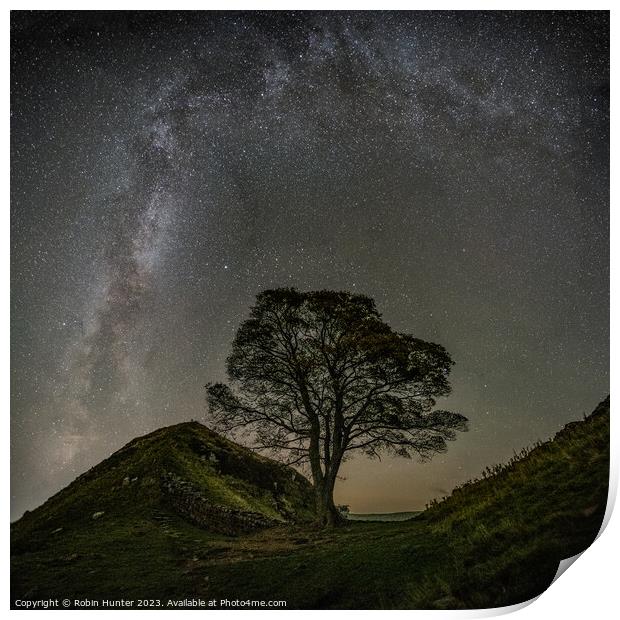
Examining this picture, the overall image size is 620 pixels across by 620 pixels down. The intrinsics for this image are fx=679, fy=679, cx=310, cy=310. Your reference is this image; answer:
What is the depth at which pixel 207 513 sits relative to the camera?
965cm

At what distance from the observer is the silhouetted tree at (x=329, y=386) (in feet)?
31.9

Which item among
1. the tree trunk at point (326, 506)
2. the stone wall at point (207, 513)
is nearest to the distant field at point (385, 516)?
the tree trunk at point (326, 506)

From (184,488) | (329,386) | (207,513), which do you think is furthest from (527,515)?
(184,488)

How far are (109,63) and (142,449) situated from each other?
18.5 feet

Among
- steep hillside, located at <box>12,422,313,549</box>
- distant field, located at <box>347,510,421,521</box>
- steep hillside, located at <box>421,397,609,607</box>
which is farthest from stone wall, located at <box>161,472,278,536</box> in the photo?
steep hillside, located at <box>421,397,609,607</box>

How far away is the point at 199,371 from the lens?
32.1 ft

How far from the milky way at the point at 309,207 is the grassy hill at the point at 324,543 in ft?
1.39

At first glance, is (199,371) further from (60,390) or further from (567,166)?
(567,166)

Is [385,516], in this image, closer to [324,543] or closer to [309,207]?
[324,543]

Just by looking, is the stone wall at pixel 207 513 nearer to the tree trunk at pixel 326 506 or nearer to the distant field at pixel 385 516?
the tree trunk at pixel 326 506

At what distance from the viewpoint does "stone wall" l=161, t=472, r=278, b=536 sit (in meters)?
9.52

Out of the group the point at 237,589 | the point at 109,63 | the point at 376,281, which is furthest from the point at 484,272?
the point at 109,63

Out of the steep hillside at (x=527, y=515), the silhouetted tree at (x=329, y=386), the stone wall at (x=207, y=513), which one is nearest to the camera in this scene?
the steep hillside at (x=527, y=515)

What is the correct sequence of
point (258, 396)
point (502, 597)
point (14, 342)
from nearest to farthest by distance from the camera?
point (502, 597), point (14, 342), point (258, 396)
